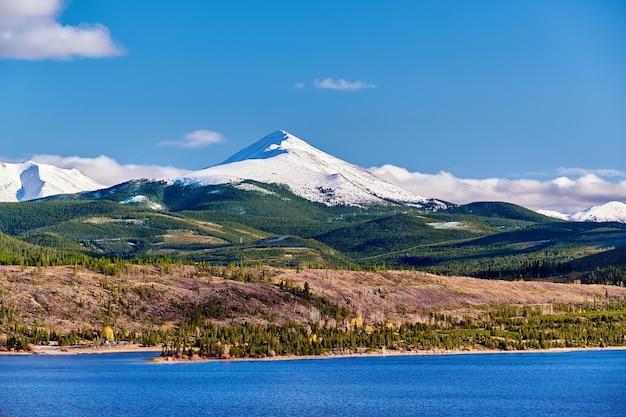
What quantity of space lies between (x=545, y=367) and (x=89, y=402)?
76297 millimetres

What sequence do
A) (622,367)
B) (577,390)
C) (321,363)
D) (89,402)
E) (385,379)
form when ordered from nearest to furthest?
(89,402) → (577,390) → (385,379) → (622,367) → (321,363)

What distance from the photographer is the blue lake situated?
A: 407ft

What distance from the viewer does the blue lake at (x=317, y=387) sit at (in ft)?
407

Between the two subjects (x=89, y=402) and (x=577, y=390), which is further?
(x=577, y=390)

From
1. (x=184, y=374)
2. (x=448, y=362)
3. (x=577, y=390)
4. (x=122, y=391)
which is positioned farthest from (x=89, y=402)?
(x=448, y=362)

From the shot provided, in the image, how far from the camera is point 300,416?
118m

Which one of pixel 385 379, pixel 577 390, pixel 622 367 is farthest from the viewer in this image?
pixel 622 367

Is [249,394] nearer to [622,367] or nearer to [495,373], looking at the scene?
[495,373]

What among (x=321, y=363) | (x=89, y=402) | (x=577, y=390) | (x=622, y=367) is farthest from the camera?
(x=321, y=363)

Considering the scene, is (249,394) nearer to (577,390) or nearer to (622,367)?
(577,390)

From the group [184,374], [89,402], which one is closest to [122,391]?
[89,402]

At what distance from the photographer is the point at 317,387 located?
14525 cm

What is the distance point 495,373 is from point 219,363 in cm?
4916

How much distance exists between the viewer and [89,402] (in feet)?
428
